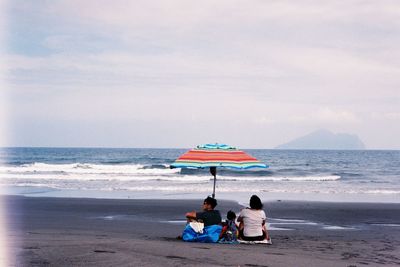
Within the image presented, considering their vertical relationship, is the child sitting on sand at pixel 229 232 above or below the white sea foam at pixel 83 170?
above

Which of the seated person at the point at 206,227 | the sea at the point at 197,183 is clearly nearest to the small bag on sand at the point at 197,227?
the seated person at the point at 206,227

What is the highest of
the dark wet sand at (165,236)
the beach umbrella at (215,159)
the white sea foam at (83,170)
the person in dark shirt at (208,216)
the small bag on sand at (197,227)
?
the beach umbrella at (215,159)

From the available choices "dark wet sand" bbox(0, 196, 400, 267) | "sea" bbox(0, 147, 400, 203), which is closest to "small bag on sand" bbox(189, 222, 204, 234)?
"dark wet sand" bbox(0, 196, 400, 267)

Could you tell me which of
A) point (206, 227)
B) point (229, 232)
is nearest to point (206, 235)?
point (206, 227)

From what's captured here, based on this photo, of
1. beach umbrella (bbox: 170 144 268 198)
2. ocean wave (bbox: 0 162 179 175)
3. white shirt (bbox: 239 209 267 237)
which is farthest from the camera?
ocean wave (bbox: 0 162 179 175)

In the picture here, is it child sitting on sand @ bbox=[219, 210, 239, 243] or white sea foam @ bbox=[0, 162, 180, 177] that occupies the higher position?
child sitting on sand @ bbox=[219, 210, 239, 243]

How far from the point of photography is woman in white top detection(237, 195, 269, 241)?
11.4 m

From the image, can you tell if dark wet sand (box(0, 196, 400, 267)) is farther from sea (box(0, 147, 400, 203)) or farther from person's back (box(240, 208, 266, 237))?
sea (box(0, 147, 400, 203))

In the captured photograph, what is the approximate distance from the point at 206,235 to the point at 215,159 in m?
1.61

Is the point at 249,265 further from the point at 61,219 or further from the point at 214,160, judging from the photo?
the point at 61,219

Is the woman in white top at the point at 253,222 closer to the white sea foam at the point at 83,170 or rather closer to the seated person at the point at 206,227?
the seated person at the point at 206,227

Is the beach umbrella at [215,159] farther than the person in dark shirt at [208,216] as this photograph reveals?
Yes

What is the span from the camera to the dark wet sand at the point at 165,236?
29.0 feet

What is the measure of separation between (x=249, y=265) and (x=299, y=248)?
2744 millimetres
